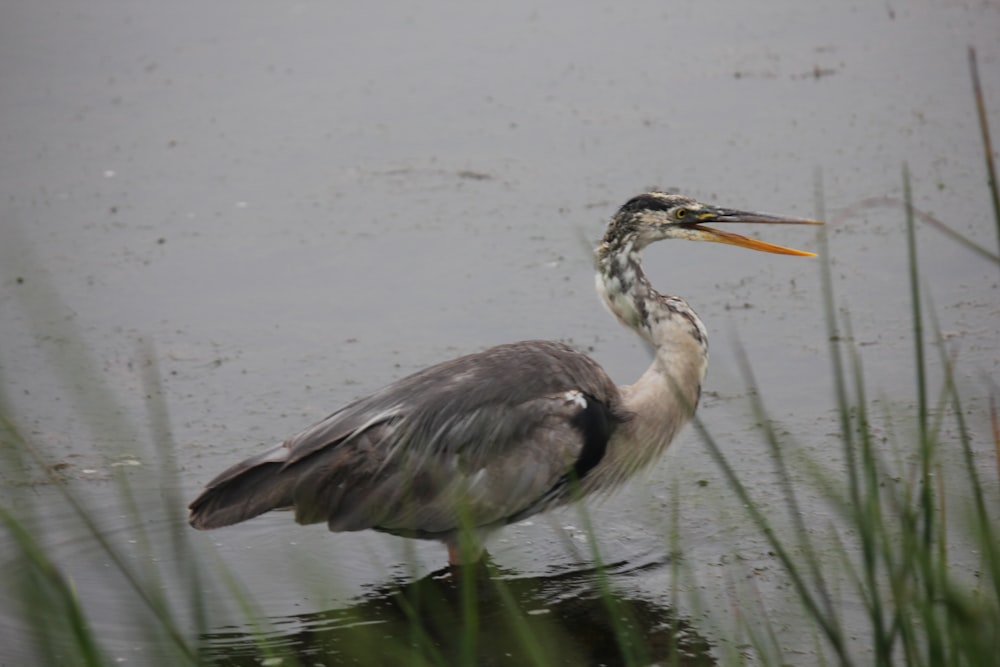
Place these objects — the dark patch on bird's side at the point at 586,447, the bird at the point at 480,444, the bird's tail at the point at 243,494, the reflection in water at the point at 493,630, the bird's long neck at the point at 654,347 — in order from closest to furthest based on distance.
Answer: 1. the reflection in water at the point at 493,630
2. the bird's tail at the point at 243,494
3. the bird at the point at 480,444
4. the dark patch on bird's side at the point at 586,447
5. the bird's long neck at the point at 654,347

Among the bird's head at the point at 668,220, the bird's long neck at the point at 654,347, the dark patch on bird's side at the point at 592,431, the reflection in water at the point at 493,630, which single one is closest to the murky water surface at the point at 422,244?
the reflection in water at the point at 493,630

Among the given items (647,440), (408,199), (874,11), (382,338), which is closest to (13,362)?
(382,338)

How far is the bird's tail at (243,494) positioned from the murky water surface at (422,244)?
0.81 feet

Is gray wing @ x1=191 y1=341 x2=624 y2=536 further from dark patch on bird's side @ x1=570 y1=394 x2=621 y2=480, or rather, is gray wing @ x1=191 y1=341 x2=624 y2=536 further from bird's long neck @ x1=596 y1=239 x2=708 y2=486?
bird's long neck @ x1=596 y1=239 x2=708 y2=486

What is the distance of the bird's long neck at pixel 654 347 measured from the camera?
517 centimetres

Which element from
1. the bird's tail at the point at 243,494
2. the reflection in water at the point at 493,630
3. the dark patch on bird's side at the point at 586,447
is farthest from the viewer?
the dark patch on bird's side at the point at 586,447

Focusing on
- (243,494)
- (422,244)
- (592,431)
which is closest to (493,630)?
(592,431)

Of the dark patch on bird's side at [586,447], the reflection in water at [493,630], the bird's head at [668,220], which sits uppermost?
the bird's head at [668,220]

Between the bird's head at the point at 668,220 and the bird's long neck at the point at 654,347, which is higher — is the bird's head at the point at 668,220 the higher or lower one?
the higher one

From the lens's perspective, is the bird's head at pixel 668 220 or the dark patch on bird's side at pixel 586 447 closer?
the dark patch on bird's side at pixel 586 447

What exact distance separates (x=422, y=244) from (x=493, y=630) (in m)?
3.64

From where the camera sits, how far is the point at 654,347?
17.4 ft

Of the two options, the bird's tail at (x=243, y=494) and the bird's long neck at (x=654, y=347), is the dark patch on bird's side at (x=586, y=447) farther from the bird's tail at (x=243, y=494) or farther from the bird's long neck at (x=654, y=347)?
the bird's tail at (x=243, y=494)

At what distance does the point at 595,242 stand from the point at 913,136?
2.42 m
